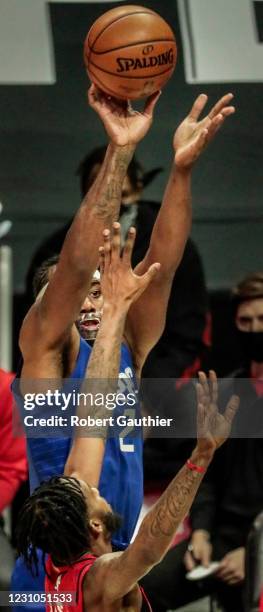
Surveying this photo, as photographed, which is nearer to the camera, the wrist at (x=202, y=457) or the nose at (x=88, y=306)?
the wrist at (x=202, y=457)

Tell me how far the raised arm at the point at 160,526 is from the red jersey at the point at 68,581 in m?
0.05

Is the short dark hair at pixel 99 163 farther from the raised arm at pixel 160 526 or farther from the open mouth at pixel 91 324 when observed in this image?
the raised arm at pixel 160 526

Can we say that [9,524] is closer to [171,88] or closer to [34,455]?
[34,455]

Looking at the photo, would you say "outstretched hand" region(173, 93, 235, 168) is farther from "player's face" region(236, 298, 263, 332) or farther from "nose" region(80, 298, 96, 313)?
"player's face" region(236, 298, 263, 332)

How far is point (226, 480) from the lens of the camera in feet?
13.9

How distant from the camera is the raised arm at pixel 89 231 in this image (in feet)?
9.77

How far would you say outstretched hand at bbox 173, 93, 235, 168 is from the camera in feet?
10.2

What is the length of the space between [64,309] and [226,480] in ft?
4.80

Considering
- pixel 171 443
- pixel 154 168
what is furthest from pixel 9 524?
pixel 154 168

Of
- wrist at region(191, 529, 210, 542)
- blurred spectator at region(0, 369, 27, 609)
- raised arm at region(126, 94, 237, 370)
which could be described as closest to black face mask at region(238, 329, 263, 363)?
wrist at region(191, 529, 210, 542)

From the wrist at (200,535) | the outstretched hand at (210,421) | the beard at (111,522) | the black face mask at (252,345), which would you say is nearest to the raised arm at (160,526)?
the outstretched hand at (210,421)

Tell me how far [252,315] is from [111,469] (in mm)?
1288

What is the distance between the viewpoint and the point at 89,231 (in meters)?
3.04

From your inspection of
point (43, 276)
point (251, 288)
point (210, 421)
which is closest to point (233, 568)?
point (251, 288)
